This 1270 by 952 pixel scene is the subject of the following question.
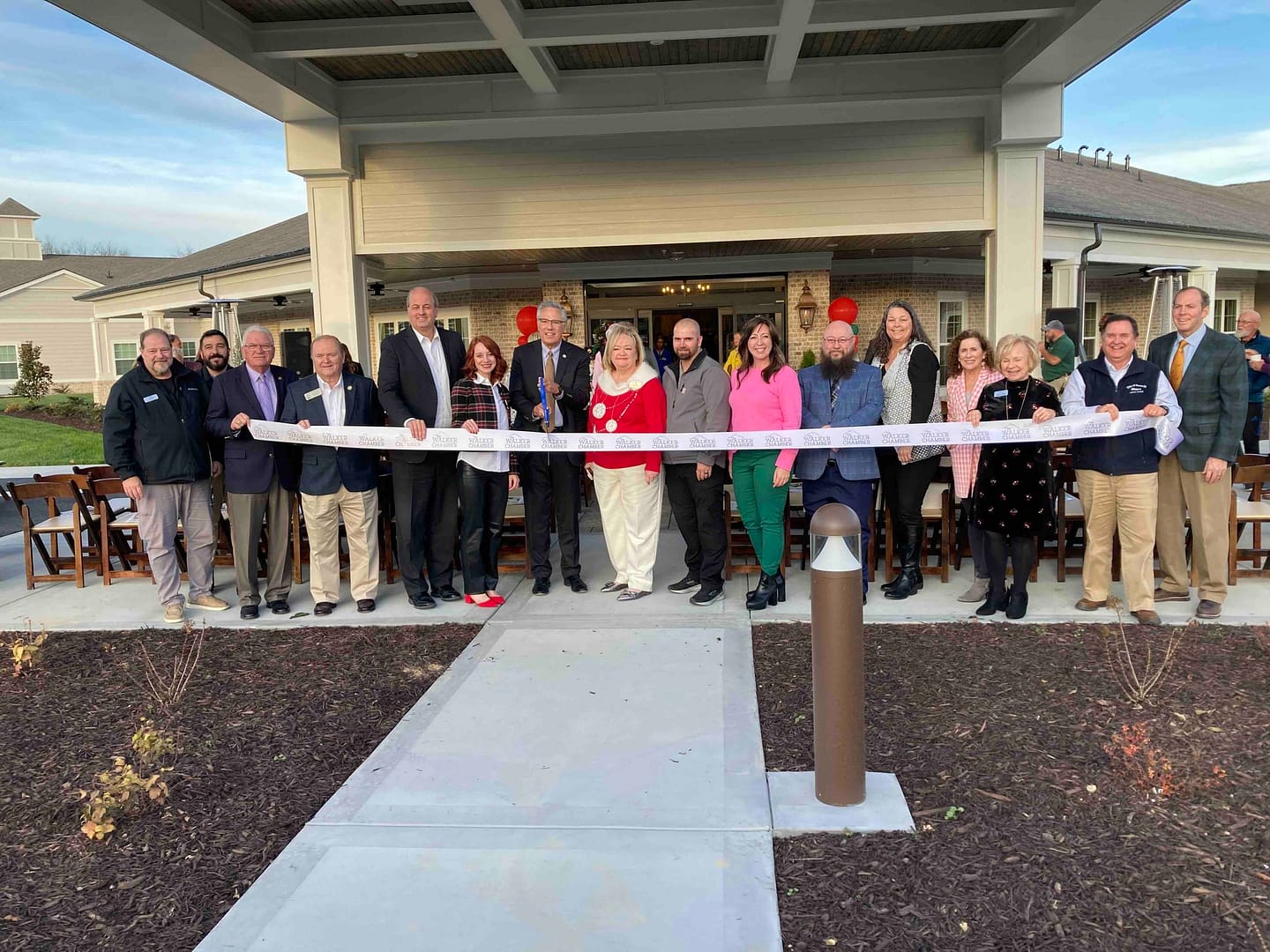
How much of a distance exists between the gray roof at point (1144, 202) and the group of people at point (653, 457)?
9654 mm

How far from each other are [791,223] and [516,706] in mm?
6355

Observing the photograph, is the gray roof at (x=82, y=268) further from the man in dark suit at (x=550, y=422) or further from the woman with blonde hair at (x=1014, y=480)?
the woman with blonde hair at (x=1014, y=480)

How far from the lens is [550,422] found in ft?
21.4

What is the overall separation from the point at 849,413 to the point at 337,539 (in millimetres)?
3650

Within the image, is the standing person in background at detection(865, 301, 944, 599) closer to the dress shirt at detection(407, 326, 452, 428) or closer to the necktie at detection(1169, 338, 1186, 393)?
the necktie at detection(1169, 338, 1186, 393)

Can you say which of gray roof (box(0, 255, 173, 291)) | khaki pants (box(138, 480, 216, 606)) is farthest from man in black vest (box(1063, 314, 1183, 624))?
gray roof (box(0, 255, 173, 291))

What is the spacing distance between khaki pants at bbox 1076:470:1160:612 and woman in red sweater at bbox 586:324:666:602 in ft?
9.23

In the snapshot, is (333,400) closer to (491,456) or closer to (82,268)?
(491,456)

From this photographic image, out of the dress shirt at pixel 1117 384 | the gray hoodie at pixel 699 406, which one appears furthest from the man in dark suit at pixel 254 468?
the dress shirt at pixel 1117 384

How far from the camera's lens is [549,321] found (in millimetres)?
6324

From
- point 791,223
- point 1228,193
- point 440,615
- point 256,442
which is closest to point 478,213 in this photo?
point 791,223

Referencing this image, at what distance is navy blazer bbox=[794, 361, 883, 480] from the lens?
598 centimetres

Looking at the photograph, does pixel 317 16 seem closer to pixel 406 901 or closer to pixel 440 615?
pixel 440 615

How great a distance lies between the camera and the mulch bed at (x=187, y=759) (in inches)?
119
